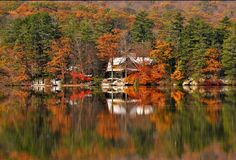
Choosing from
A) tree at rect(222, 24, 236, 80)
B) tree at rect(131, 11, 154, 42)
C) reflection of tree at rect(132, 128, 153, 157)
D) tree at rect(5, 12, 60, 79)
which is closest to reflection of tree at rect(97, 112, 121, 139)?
reflection of tree at rect(132, 128, 153, 157)

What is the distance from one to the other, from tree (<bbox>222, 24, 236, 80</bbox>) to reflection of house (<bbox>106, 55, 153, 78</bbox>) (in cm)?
790

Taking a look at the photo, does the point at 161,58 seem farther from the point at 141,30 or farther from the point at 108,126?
the point at 108,126

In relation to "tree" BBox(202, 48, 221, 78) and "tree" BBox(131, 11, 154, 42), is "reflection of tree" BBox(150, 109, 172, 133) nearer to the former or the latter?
"tree" BBox(202, 48, 221, 78)

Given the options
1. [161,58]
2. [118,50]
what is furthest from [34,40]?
[161,58]

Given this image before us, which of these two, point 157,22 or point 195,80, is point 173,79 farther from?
point 157,22

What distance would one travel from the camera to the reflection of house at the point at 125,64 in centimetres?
4787

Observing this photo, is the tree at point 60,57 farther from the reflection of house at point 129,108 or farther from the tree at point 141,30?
the reflection of house at point 129,108

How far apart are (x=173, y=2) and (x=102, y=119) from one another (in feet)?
413

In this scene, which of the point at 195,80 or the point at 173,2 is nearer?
the point at 195,80

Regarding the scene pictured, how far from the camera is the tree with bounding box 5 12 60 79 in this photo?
5053 centimetres

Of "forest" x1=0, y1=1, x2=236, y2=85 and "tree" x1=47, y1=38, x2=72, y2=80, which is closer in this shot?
"forest" x1=0, y1=1, x2=236, y2=85

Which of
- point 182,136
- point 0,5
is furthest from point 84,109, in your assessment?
point 0,5

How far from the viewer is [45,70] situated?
50094 millimetres

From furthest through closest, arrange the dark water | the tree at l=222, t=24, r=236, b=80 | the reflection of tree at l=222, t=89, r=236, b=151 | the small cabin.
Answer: the small cabin < the tree at l=222, t=24, r=236, b=80 < the reflection of tree at l=222, t=89, r=236, b=151 < the dark water
